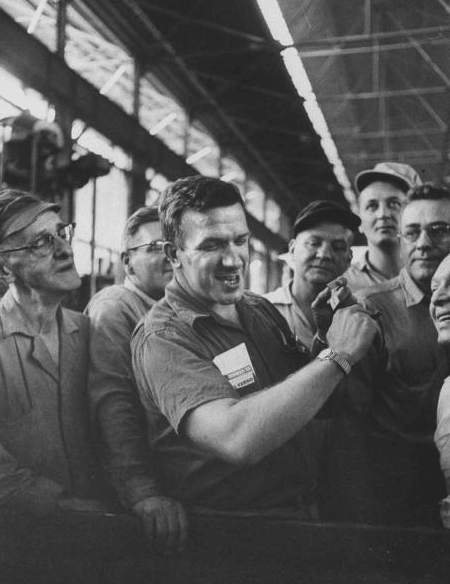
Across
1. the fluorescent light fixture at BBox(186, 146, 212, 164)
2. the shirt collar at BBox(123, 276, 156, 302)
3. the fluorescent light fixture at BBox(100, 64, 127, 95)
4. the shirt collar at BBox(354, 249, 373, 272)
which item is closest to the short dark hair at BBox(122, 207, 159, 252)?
the shirt collar at BBox(123, 276, 156, 302)

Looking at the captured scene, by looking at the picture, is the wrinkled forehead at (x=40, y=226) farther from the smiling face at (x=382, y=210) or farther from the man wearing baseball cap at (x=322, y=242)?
the smiling face at (x=382, y=210)

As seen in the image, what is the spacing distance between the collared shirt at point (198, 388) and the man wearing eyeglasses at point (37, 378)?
212 mm

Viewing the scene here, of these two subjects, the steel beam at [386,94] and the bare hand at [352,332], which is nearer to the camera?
the bare hand at [352,332]

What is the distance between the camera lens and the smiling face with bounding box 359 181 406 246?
2.74m

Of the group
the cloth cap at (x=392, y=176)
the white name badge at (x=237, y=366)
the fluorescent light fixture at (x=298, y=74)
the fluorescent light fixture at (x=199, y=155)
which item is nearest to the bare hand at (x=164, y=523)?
the white name badge at (x=237, y=366)

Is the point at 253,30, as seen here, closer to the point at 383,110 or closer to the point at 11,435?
the point at 383,110

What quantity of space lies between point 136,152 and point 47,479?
7.47 metres

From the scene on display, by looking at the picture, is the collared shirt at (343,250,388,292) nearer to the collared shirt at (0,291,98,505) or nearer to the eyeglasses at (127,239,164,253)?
the eyeglasses at (127,239,164,253)

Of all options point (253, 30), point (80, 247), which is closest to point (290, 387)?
→ point (80, 247)

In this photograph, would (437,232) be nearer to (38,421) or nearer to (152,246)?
(152,246)

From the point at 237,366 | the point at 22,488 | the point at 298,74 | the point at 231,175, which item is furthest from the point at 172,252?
the point at 231,175

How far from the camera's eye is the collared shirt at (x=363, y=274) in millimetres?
2799

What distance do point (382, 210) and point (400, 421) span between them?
105 centimetres

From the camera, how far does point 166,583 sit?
1.66 m
